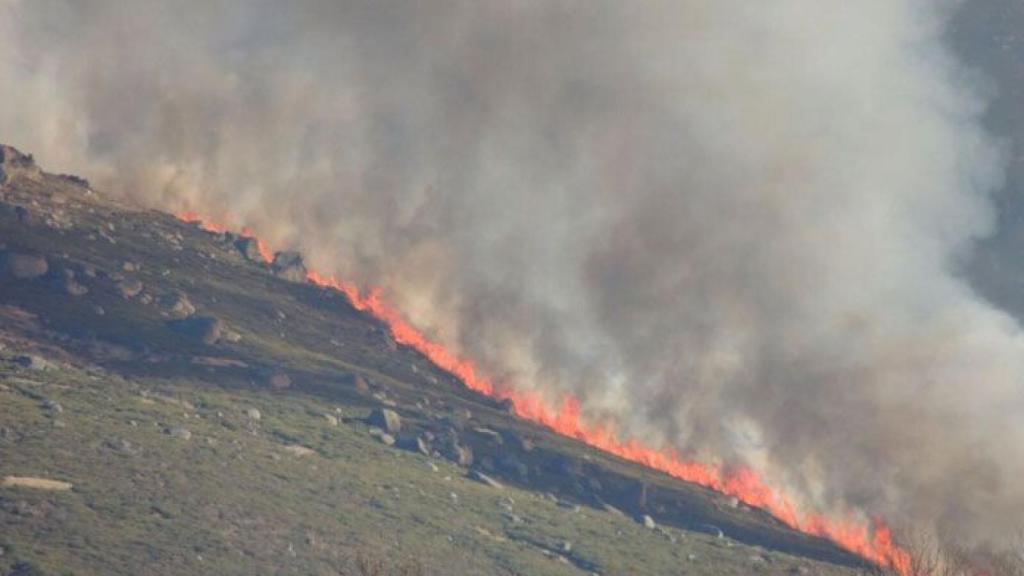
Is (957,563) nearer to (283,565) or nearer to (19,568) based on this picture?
(283,565)

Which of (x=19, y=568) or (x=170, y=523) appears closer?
(x=19, y=568)

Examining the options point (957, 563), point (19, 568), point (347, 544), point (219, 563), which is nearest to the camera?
point (957, 563)

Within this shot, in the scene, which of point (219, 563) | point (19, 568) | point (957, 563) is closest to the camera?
point (957, 563)

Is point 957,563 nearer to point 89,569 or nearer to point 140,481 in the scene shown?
point 89,569

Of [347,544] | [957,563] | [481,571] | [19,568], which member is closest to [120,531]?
[19,568]

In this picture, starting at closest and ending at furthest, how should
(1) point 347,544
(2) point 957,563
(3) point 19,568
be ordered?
(2) point 957,563, (3) point 19,568, (1) point 347,544

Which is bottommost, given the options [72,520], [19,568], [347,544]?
[19,568]

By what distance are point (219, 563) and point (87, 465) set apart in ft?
124

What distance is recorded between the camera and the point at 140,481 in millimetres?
196375

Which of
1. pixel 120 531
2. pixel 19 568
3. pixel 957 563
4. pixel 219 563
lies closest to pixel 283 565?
pixel 219 563

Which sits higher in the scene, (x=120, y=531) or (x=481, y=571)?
(x=481, y=571)

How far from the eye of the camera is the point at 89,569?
160 meters

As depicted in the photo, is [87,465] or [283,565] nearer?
[283,565]

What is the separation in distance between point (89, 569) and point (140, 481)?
121ft
